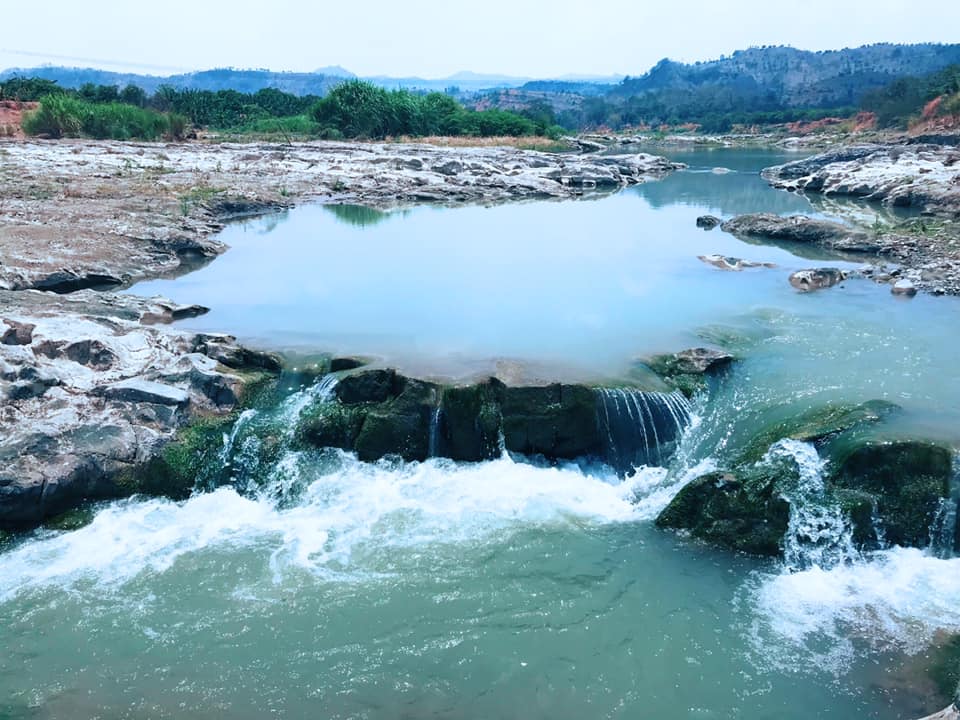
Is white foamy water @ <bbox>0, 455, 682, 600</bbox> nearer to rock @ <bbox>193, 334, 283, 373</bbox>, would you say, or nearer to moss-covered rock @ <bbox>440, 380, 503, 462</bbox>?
moss-covered rock @ <bbox>440, 380, 503, 462</bbox>

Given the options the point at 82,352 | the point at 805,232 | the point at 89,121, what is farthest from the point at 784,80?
the point at 82,352

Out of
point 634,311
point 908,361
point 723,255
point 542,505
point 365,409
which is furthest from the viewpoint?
point 723,255

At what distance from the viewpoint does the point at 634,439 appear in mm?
10727

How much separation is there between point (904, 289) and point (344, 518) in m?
13.7

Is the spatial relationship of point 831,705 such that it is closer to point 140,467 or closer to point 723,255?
point 140,467

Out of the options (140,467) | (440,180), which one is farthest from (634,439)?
(440,180)

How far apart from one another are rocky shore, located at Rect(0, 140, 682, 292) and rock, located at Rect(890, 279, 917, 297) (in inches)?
684

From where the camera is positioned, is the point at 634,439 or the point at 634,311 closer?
the point at 634,439

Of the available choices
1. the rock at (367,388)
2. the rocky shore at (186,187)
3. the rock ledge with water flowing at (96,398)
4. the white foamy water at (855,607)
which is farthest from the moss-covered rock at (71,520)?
the white foamy water at (855,607)

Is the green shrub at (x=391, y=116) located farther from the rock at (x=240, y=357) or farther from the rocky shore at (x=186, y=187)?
the rock at (x=240, y=357)

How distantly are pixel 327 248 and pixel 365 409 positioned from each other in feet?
40.6

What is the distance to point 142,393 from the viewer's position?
10859 millimetres

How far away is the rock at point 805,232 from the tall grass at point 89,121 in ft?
118

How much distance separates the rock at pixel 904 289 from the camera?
55.1ft
